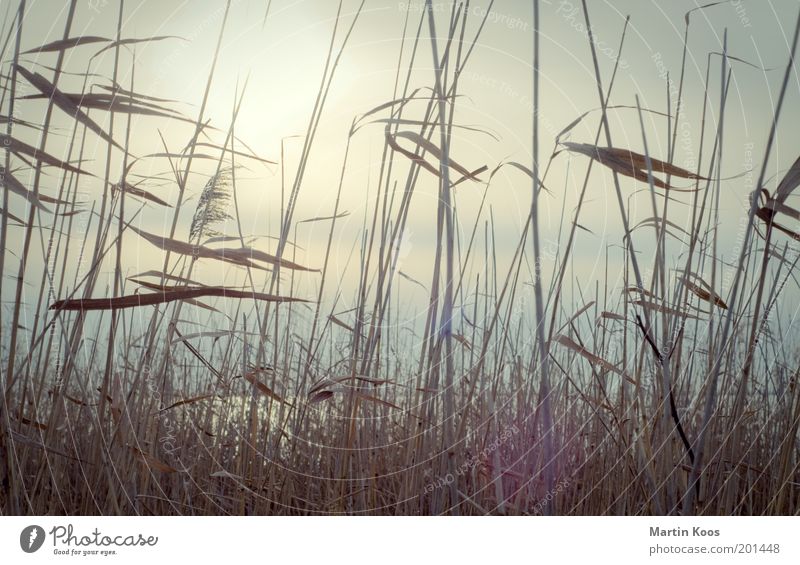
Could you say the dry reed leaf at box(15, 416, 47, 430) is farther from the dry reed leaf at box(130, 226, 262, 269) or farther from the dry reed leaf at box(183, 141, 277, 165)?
the dry reed leaf at box(183, 141, 277, 165)

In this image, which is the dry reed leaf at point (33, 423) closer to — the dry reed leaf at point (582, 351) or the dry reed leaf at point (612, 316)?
the dry reed leaf at point (582, 351)

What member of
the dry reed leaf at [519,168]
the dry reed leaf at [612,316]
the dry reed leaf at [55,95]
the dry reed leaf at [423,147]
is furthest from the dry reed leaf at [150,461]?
the dry reed leaf at [612,316]

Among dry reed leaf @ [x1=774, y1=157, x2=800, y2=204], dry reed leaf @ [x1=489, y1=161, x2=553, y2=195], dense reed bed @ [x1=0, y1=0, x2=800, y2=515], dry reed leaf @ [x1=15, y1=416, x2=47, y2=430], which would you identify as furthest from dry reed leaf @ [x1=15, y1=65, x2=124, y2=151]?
dry reed leaf @ [x1=774, y1=157, x2=800, y2=204]

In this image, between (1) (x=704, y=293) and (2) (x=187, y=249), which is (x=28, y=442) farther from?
(1) (x=704, y=293)

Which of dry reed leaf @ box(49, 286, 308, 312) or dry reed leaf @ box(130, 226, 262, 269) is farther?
dry reed leaf @ box(130, 226, 262, 269)

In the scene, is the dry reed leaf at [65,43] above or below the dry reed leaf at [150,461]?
above

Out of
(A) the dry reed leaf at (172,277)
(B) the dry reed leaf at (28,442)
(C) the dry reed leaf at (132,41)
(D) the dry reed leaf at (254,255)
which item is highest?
(C) the dry reed leaf at (132,41)

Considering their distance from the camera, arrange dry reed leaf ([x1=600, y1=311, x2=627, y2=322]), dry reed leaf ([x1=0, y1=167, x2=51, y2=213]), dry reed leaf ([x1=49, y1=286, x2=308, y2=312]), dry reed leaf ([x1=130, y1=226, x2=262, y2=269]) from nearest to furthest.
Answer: dry reed leaf ([x1=49, y1=286, x2=308, y2=312]) < dry reed leaf ([x1=130, y1=226, x2=262, y2=269]) < dry reed leaf ([x1=0, y1=167, x2=51, y2=213]) < dry reed leaf ([x1=600, y1=311, x2=627, y2=322])

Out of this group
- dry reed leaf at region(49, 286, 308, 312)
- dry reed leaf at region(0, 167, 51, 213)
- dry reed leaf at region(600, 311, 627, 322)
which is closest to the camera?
dry reed leaf at region(49, 286, 308, 312)

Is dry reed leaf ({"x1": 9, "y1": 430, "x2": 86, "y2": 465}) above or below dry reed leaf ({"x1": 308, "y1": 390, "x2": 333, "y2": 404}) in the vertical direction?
below

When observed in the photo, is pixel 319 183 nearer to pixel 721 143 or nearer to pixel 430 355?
pixel 430 355

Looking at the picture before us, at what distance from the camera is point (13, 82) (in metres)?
1.08

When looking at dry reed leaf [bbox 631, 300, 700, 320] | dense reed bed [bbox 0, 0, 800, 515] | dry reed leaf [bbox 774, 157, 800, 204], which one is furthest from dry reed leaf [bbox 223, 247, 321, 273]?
dry reed leaf [bbox 774, 157, 800, 204]

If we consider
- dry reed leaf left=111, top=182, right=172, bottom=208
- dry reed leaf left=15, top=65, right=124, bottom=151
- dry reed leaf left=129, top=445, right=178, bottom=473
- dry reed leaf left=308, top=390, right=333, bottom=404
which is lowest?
dry reed leaf left=129, top=445, right=178, bottom=473
